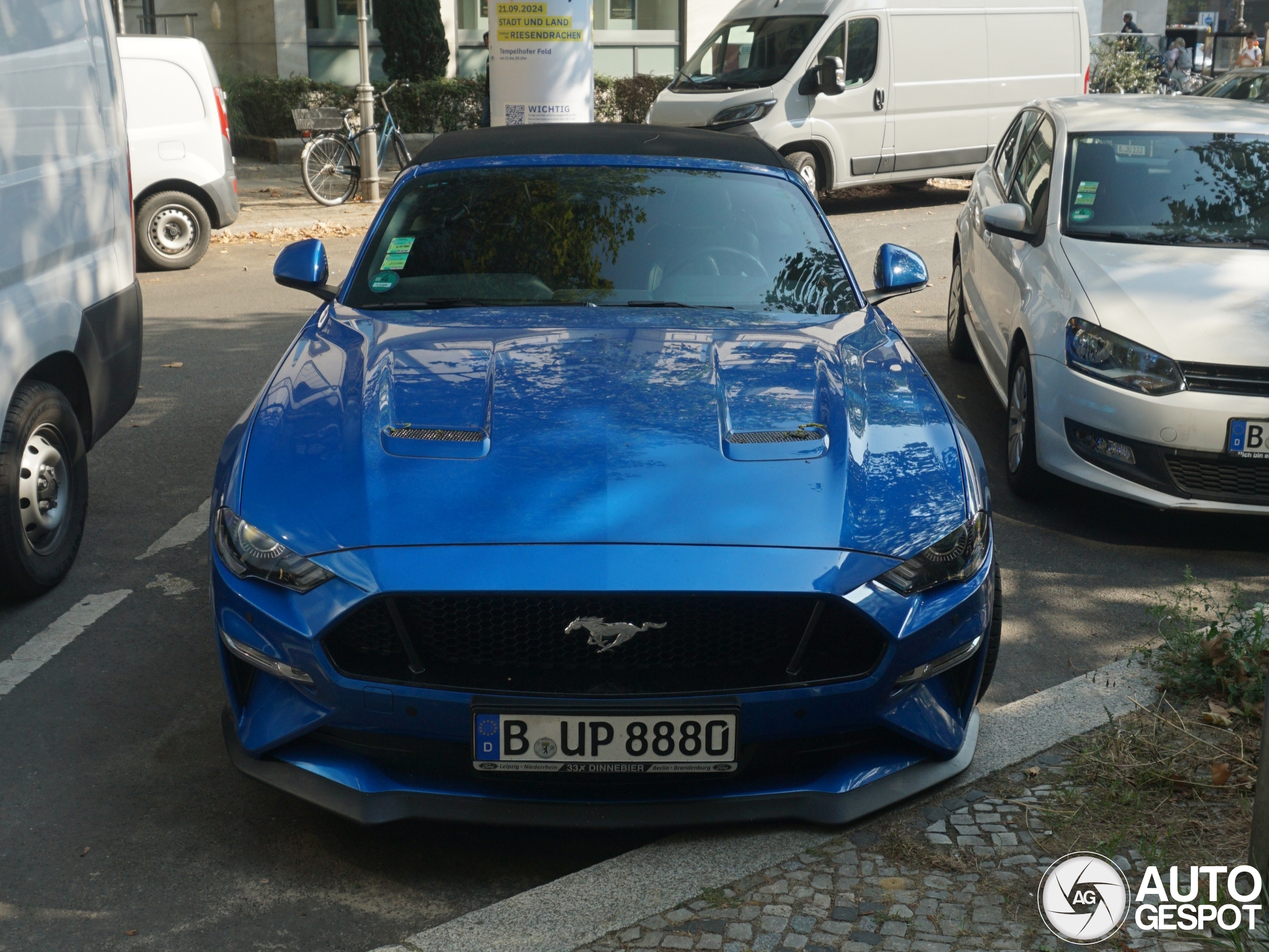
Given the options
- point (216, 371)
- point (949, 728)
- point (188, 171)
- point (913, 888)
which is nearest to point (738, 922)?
point (913, 888)

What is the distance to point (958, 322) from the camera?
8.55 metres

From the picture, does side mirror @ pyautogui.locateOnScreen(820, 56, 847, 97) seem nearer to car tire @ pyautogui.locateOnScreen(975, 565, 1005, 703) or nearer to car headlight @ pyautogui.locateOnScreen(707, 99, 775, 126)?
car headlight @ pyautogui.locateOnScreen(707, 99, 775, 126)

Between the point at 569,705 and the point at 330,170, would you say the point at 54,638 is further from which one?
the point at 330,170

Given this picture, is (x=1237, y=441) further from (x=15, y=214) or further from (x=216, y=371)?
(x=216, y=371)

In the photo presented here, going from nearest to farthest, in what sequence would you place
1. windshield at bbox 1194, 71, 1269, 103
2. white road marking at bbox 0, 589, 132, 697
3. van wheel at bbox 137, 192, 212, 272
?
white road marking at bbox 0, 589, 132, 697 < van wheel at bbox 137, 192, 212, 272 < windshield at bbox 1194, 71, 1269, 103

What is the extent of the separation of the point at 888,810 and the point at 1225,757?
0.96 m

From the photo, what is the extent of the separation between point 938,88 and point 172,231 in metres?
8.94

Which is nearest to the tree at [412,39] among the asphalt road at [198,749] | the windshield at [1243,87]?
the windshield at [1243,87]

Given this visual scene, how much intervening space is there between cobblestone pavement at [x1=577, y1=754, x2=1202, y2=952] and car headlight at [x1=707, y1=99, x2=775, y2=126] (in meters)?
12.5

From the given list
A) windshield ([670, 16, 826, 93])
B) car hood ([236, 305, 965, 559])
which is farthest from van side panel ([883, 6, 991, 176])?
car hood ([236, 305, 965, 559])

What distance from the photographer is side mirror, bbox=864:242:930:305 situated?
5.00 metres

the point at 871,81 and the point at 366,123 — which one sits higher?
the point at 871,81

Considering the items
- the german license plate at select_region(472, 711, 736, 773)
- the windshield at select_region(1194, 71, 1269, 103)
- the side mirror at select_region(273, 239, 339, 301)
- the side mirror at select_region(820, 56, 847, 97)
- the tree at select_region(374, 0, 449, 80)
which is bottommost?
the german license plate at select_region(472, 711, 736, 773)

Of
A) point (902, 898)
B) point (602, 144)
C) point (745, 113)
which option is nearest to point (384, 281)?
point (602, 144)
